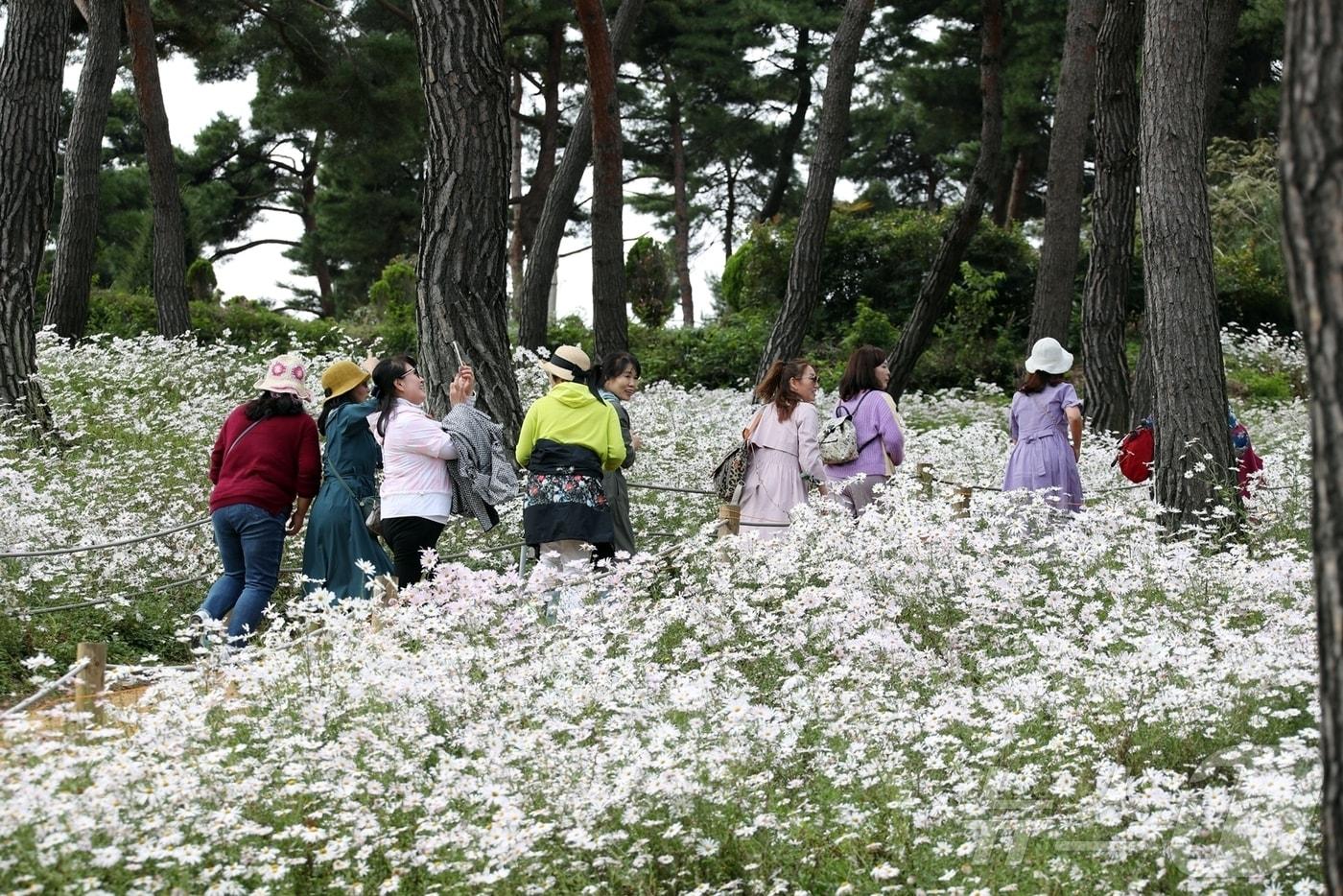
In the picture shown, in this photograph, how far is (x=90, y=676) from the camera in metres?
5.35

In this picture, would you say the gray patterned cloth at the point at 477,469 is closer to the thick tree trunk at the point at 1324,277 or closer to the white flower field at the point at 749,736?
the white flower field at the point at 749,736

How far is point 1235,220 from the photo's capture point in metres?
25.2

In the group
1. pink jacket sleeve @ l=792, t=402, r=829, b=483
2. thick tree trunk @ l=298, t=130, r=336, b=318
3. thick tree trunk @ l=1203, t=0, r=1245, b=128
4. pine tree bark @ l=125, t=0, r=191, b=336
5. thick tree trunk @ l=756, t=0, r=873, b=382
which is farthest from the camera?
thick tree trunk @ l=298, t=130, r=336, b=318

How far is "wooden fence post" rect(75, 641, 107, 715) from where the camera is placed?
5191mm

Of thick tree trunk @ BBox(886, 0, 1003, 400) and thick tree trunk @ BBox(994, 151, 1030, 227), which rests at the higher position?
thick tree trunk @ BBox(994, 151, 1030, 227)

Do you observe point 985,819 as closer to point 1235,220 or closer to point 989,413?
point 989,413

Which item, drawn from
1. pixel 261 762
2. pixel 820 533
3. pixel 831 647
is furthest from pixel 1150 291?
pixel 261 762

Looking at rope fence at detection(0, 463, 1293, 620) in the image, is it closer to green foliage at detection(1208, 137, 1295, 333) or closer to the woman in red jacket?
the woman in red jacket

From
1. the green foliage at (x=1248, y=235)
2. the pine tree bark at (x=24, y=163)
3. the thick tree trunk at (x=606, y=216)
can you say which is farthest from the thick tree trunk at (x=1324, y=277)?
the green foliage at (x=1248, y=235)

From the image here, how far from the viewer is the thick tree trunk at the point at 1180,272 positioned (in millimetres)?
9102

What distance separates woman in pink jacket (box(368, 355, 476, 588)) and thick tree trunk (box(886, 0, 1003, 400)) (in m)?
8.99

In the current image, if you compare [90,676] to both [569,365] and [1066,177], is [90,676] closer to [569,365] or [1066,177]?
[569,365]

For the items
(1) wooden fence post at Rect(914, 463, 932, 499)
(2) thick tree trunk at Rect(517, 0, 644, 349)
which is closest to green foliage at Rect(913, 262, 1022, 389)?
(2) thick tree trunk at Rect(517, 0, 644, 349)

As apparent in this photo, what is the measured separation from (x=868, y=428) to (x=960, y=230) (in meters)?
7.65
